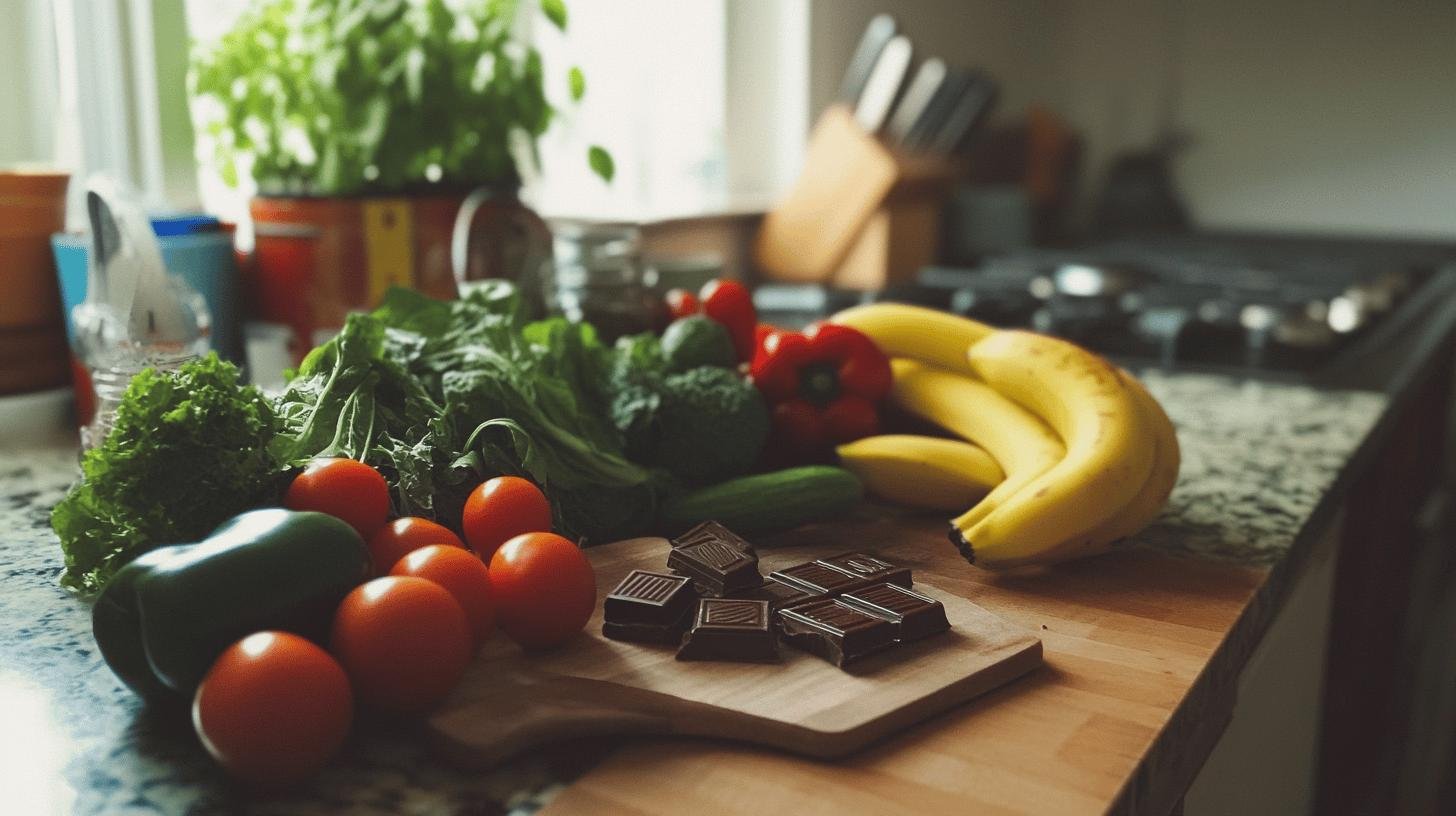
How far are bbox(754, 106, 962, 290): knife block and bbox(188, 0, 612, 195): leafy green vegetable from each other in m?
0.89

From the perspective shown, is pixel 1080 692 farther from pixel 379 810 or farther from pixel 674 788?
pixel 379 810

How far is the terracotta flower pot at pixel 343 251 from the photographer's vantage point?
1.21 meters

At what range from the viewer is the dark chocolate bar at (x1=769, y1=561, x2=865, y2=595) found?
25.8 inches

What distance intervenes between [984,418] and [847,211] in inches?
47.3

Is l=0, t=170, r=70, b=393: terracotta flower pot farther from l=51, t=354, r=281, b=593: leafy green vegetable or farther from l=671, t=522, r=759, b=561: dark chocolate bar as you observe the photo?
l=671, t=522, r=759, b=561: dark chocolate bar

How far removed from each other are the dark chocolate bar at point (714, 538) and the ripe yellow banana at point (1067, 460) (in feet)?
0.48

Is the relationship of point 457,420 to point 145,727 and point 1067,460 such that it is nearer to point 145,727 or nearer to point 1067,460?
point 145,727

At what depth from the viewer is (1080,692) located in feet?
1.95

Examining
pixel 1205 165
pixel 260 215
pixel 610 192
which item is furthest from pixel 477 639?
pixel 1205 165

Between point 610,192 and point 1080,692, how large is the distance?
5.48 feet

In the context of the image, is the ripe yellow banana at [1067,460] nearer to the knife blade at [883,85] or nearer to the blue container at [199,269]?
the blue container at [199,269]

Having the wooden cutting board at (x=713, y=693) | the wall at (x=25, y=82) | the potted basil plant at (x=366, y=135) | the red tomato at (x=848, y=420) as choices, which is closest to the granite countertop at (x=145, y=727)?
the wooden cutting board at (x=713, y=693)

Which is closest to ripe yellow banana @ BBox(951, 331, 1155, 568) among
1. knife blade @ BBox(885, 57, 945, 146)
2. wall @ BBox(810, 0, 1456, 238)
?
knife blade @ BBox(885, 57, 945, 146)

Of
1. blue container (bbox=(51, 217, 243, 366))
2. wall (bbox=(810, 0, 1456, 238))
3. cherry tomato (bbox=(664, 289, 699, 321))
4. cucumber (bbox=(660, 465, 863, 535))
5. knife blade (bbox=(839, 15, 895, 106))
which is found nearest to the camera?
cucumber (bbox=(660, 465, 863, 535))
